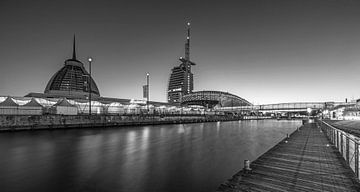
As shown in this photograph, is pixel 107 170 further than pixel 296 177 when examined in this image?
Yes

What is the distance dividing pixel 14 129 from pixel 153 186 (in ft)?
97.5

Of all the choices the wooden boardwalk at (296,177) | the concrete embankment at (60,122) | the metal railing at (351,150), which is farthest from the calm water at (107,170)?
the concrete embankment at (60,122)

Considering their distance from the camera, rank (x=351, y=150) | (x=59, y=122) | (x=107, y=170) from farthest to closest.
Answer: (x=59, y=122) < (x=107, y=170) < (x=351, y=150)

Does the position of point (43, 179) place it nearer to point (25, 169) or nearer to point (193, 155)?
point (25, 169)

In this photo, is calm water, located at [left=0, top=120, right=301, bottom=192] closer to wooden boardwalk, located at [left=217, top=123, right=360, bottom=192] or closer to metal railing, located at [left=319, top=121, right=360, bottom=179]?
wooden boardwalk, located at [left=217, top=123, right=360, bottom=192]

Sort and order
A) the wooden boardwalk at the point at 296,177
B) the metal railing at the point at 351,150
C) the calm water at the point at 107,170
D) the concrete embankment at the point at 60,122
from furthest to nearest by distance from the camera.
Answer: the concrete embankment at the point at 60,122
the calm water at the point at 107,170
the metal railing at the point at 351,150
the wooden boardwalk at the point at 296,177

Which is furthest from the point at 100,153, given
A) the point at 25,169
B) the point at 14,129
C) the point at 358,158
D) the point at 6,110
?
the point at 6,110

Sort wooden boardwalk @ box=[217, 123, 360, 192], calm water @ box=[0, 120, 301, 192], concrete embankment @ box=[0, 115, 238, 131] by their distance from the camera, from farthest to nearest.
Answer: concrete embankment @ box=[0, 115, 238, 131], calm water @ box=[0, 120, 301, 192], wooden boardwalk @ box=[217, 123, 360, 192]

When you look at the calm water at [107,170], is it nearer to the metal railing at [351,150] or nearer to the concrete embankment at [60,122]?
the metal railing at [351,150]

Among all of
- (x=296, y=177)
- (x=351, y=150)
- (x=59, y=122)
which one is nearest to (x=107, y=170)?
(x=296, y=177)

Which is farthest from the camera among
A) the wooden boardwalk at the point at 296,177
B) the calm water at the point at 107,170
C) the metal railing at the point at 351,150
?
the calm water at the point at 107,170

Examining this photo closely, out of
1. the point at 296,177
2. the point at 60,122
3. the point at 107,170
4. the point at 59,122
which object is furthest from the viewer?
the point at 60,122

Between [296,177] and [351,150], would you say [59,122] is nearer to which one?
[296,177]

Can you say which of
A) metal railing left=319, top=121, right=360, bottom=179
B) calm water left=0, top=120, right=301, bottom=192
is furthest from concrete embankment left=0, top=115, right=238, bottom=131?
metal railing left=319, top=121, right=360, bottom=179
